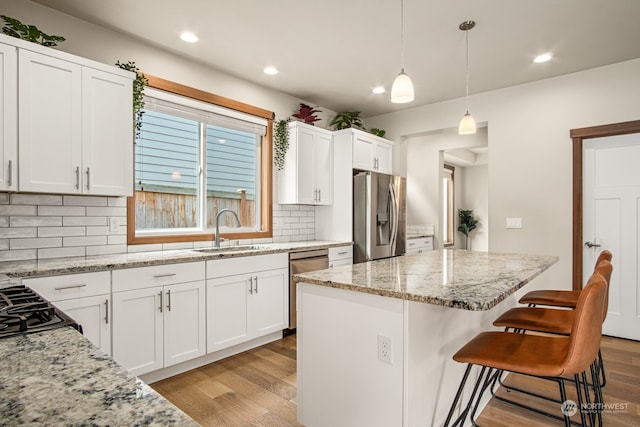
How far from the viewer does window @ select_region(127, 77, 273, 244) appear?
3.19m

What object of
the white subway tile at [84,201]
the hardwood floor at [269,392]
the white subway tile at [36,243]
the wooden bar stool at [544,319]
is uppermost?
the white subway tile at [84,201]

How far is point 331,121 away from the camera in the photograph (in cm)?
489

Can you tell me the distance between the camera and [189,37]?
117 inches

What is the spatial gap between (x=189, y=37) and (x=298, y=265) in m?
2.22

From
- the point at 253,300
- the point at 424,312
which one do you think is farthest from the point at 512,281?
the point at 253,300

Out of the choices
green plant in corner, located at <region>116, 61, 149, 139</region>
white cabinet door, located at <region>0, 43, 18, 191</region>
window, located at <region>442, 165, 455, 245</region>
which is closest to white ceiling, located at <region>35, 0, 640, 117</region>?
green plant in corner, located at <region>116, 61, 149, 139</region>

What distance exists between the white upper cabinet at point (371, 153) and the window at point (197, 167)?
1.09 metres

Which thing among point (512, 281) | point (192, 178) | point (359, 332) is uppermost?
point (192, 178)

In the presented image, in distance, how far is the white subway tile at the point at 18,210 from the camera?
7.75 ft

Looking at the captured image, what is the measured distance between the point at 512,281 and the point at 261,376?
1.89 metres

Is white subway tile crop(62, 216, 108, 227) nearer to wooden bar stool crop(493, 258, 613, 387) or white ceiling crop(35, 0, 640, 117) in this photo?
white ceiling crop(35, 0, 640, 117)

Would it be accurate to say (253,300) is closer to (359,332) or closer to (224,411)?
(224,411)

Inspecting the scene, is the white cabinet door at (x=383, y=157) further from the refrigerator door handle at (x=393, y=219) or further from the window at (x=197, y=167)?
the window at (x=197, y=167)

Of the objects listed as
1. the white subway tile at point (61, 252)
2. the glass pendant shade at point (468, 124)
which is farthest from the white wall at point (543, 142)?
the white subway tile at point (61, 252)
